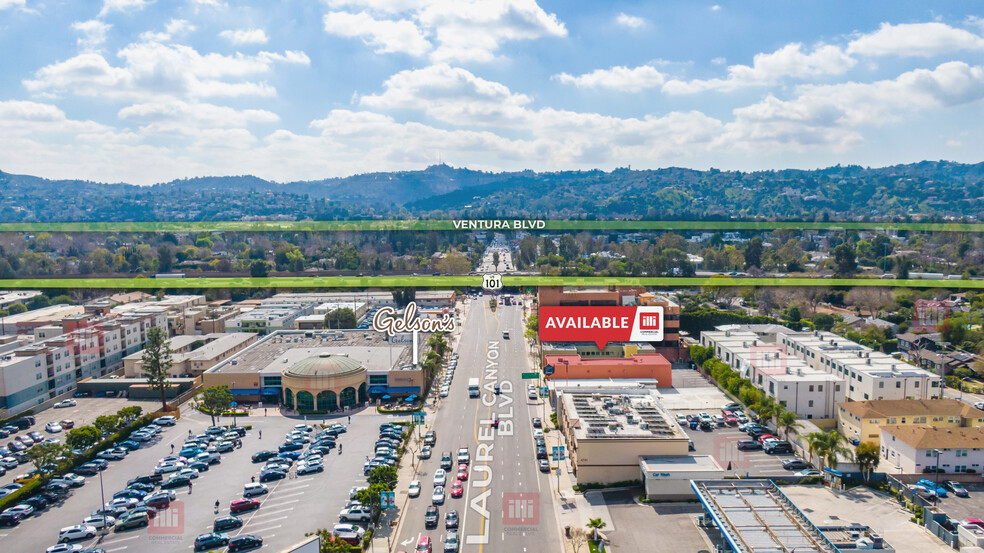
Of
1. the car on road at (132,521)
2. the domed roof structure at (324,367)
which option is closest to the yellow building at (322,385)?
the domed roof structure at (324,367)

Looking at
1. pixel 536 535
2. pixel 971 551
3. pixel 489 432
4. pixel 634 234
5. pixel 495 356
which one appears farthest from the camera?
pixel 634 234

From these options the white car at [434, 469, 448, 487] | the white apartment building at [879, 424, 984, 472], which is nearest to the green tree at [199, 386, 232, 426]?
the white car at [434, 469, 448, 487]

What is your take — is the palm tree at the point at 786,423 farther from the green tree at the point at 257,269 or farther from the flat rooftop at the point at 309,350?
the green tree at the point at 257,269

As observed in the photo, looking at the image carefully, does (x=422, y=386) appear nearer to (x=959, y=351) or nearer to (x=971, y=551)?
(x=971, y=551)

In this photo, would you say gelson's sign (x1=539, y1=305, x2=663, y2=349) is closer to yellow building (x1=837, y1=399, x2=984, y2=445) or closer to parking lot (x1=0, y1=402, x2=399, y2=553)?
Answer: yellow building (x1=837, y1=399, x2=984, y2=445)

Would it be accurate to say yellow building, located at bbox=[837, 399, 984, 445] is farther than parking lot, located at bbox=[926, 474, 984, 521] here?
Yes

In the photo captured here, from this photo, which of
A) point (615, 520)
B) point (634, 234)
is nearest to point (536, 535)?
point (615, 520)
